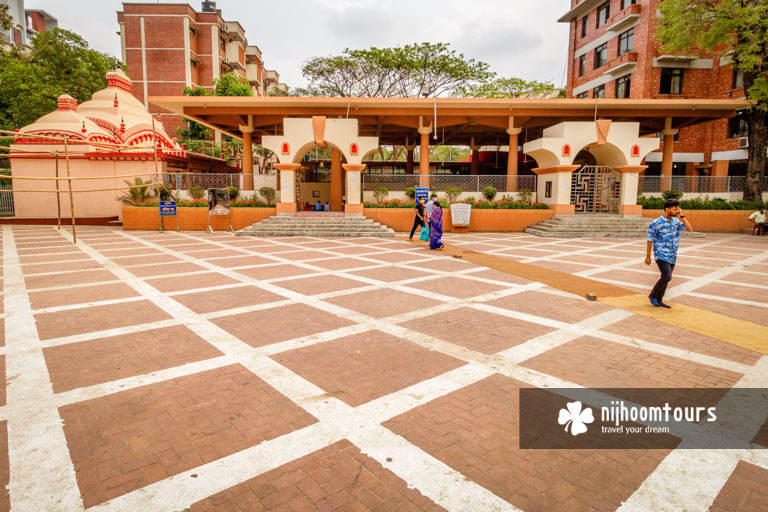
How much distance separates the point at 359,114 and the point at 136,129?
1352cm

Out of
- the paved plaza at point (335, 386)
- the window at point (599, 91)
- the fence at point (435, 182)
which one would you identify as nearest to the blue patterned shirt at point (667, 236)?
the paved plaza at point (335, 386)

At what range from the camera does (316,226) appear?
57.8ft

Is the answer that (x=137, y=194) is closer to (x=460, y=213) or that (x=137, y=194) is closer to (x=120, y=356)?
(x=460, y=213)

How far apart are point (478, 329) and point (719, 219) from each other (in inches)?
776

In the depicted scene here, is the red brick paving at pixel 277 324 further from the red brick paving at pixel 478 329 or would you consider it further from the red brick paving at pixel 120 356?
the red brick paving at pixel 478 329

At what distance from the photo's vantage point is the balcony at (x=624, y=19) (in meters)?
25.7

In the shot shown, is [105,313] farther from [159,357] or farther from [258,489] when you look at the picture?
[258,489]

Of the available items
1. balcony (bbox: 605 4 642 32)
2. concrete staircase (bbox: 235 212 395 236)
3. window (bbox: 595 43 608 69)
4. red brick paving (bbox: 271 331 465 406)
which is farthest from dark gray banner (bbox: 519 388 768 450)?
window (bbox: 595 43 608 69)

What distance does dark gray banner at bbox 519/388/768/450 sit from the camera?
324 cm

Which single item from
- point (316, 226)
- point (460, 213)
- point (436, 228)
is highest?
point (460, 213)

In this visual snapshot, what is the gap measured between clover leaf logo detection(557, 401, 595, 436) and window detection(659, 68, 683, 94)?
29.6m

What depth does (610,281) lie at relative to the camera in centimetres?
871

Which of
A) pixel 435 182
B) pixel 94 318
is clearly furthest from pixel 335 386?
pixel 435 182

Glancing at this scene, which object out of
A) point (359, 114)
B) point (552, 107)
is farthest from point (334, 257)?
point (552, 107)
